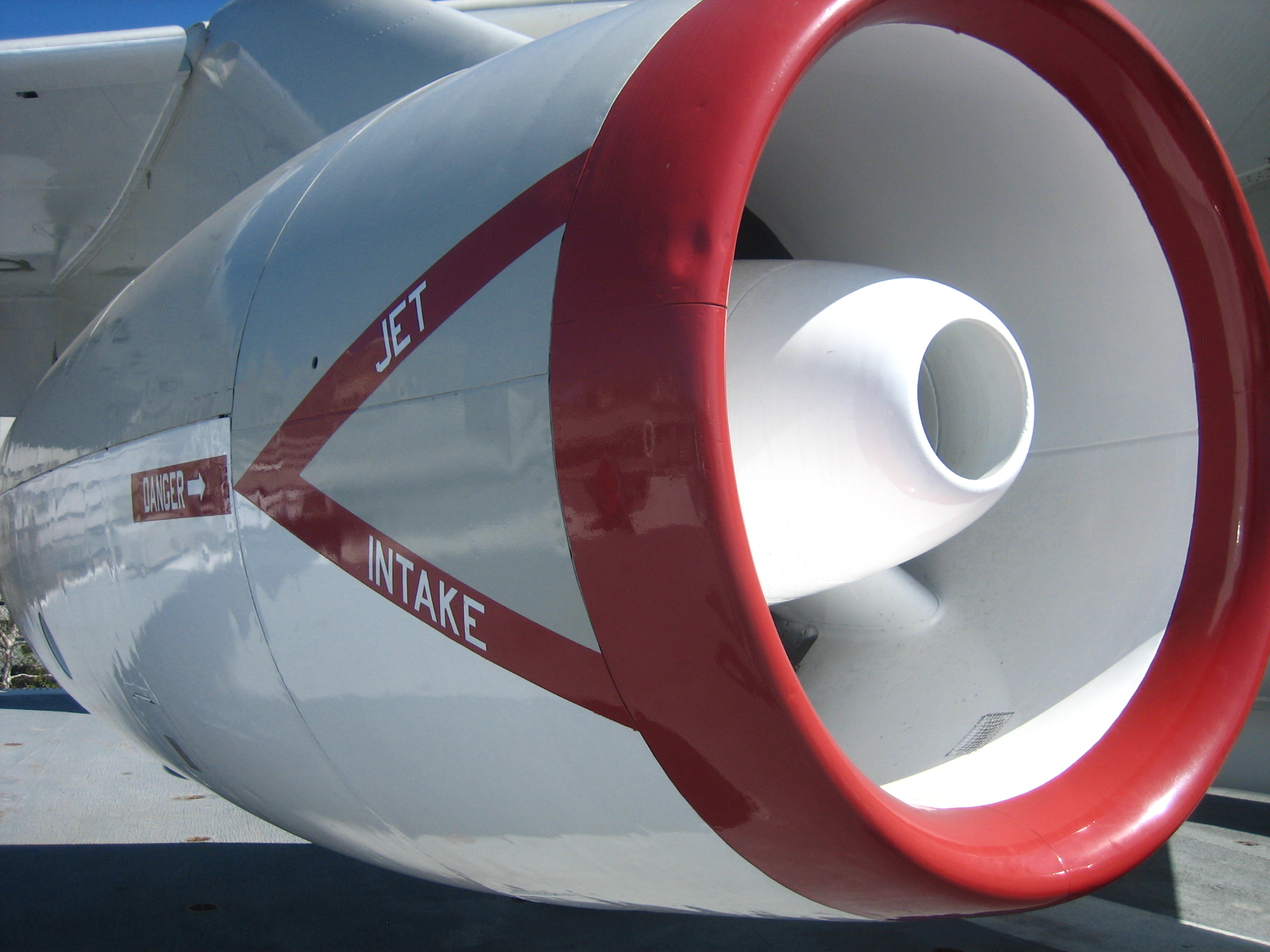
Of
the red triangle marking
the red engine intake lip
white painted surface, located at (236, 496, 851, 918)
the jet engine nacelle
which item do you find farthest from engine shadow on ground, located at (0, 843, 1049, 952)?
the red triangle marking

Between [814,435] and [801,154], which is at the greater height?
[801,154]

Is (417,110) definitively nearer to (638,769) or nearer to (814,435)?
(814,435)

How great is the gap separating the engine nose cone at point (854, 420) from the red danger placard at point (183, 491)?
821 millimetres

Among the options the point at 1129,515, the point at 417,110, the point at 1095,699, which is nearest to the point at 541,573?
the point at 417,110

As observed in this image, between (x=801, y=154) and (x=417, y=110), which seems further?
(x=801, y=154)

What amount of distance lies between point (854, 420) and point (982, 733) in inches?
26.7

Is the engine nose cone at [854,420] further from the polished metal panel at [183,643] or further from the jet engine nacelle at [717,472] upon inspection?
the polished metal panel at [183,643]

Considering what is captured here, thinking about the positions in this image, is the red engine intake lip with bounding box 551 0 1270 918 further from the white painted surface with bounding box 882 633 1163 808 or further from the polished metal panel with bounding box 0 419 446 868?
the polished metal panel with bounding box 0 419 446 868

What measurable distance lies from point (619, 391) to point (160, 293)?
1413mm

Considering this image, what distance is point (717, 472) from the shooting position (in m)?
0.97

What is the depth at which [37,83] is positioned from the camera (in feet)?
10.9

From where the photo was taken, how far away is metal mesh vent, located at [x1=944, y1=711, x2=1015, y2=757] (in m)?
1.60

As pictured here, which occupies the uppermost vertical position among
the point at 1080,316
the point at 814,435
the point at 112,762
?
the point at 1080,316

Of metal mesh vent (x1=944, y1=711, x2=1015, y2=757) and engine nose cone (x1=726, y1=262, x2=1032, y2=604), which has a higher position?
engine nose cone (x1=726, y1=262, x2=1032, y2=604)
